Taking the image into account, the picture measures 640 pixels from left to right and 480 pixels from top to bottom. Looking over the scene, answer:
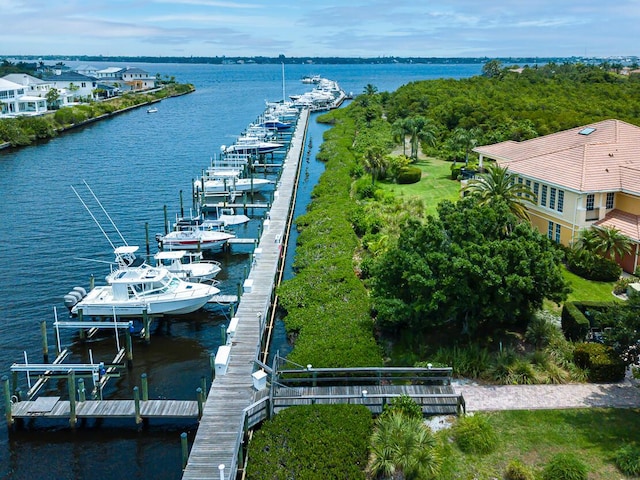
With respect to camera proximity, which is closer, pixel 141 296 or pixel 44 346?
pixel 44 346

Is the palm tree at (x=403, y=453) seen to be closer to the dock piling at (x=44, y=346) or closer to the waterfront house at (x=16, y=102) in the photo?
the dock piling at (x=44, y=346)

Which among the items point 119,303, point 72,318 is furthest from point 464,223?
point 72,318

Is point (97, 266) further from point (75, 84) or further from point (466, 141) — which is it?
point (75, 84)

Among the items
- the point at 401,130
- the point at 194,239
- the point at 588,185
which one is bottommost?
the point at 194,239

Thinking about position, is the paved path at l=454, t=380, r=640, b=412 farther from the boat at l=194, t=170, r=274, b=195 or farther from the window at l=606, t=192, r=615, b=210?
the boat at l=194, t=170, r=274, b=195

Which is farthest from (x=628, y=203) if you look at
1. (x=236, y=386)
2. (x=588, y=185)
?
(x=236, y=386)

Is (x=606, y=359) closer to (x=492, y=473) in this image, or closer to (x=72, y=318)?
(x=492, y=473)
